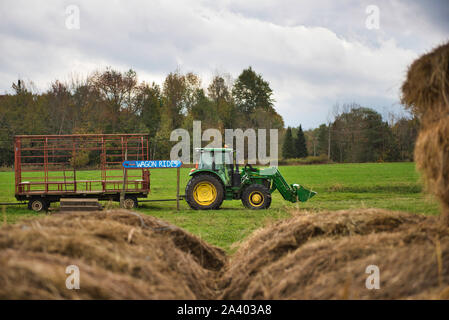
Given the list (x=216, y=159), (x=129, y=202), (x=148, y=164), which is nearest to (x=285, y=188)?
(x=216, y=159)

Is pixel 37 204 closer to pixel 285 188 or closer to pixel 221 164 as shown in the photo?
pixel 221 164

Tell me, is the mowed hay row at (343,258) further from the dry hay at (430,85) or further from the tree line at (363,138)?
the tree line at (363,138)

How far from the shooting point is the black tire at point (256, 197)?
1360 cm

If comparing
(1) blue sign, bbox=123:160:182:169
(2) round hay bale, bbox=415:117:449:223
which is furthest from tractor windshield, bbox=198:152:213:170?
(2) round hay bale, bbox=415:117:449:223

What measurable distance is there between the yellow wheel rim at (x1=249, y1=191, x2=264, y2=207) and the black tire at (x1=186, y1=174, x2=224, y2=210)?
3.29 ft

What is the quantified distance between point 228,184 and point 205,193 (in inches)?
33.8

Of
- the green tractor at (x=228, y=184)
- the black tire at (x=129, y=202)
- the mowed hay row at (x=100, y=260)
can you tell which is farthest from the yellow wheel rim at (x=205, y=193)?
the mowed hay row at (x=100, y=260)

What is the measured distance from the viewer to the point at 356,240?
3.83 meters

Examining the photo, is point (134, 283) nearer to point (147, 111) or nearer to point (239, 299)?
point (239, 299)

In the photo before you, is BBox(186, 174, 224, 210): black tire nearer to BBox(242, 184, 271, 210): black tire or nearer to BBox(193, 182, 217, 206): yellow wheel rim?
BBox(193, 182, 217, 206): yellow wheel rim

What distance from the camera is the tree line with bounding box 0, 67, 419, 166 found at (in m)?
44.8

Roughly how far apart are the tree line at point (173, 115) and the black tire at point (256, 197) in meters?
31.4
